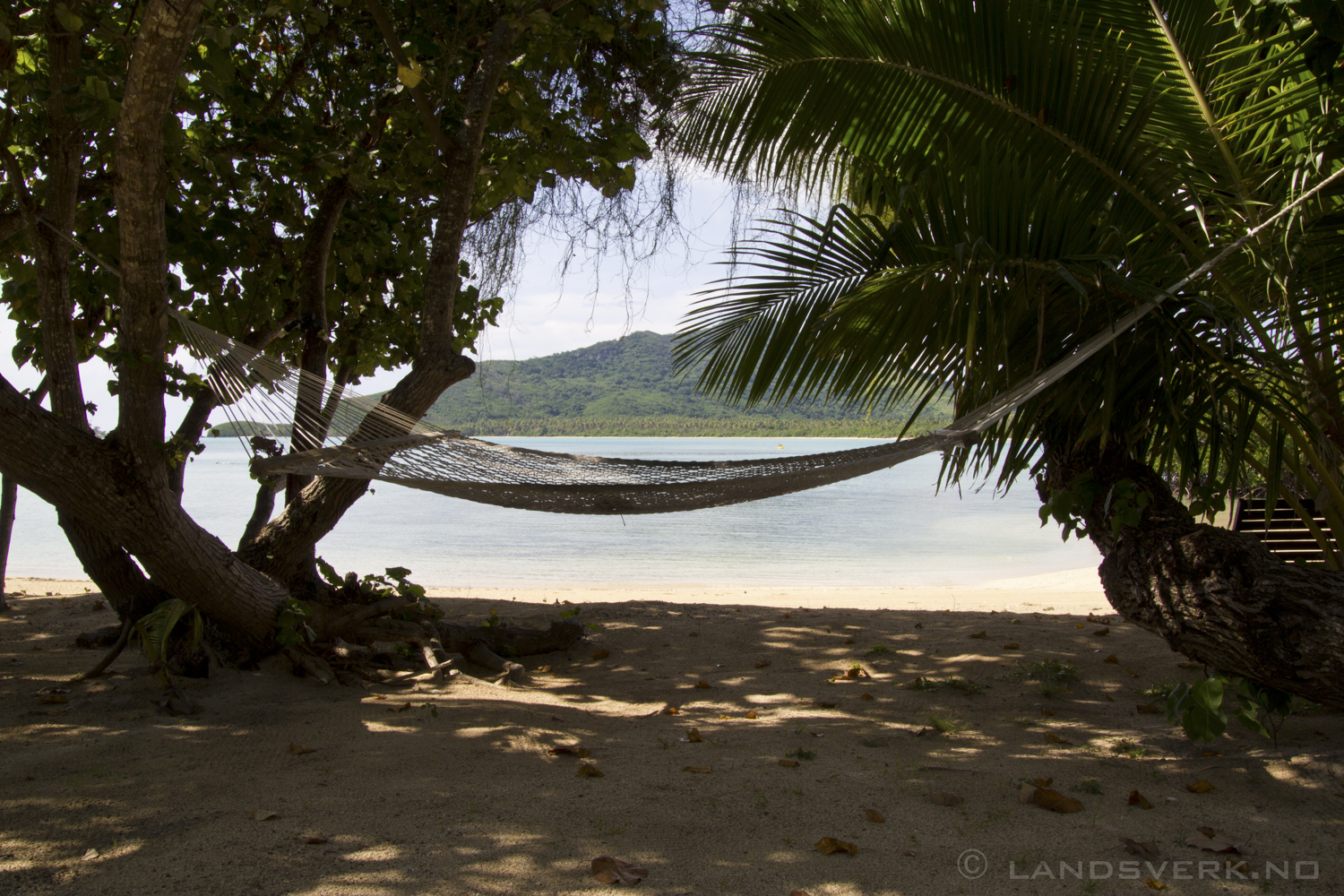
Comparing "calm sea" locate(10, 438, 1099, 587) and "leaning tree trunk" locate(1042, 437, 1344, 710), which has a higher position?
"leaning tree trunk" locate(1042, 437, 1344, 710)

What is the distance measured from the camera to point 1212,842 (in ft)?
4.62

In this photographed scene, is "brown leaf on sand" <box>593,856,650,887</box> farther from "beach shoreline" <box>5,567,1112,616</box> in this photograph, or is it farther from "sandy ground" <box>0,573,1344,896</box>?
"beach shoreline" <box>5,567,1112,616</box>

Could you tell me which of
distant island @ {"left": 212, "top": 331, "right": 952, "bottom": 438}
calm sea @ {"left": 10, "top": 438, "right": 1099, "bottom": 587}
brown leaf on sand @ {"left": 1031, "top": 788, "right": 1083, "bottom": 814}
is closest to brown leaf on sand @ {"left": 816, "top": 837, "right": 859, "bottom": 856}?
brown leaf on sand @ {"left": 1031, "top": 788, "right": 1083, "bottom": 814}

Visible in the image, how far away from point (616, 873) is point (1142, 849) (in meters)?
0.89

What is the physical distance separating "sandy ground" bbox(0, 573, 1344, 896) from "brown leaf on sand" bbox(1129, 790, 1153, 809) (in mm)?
11

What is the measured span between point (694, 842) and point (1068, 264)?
134 cm

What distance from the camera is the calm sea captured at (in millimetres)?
7766

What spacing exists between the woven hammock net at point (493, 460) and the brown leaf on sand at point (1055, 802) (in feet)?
2.27

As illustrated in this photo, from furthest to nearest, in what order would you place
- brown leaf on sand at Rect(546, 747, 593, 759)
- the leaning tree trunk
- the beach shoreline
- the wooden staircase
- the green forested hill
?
1. the green forested hill
2. the beach shoreline
3. the wooden staircase
4. brown leaf on sand at Rect(546, 747, 593, 759)
5. the leaning tree trunk

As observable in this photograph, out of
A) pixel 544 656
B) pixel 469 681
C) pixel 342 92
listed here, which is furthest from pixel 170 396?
pixel 342 92

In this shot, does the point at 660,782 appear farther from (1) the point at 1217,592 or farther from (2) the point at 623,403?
(2) the point at 623,403

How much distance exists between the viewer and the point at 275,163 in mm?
3006

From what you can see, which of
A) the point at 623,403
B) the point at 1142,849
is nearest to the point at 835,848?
the point at 1142,849

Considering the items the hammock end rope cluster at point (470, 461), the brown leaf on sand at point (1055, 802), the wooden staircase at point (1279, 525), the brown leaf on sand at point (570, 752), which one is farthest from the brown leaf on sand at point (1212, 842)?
the wooden staircase at point (1279, 525)
